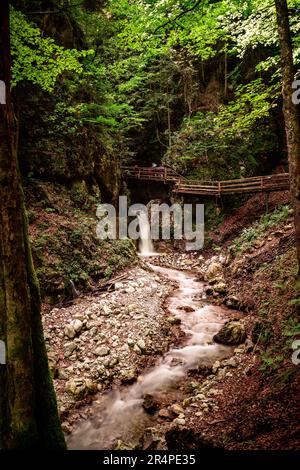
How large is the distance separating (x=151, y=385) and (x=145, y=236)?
1650cm

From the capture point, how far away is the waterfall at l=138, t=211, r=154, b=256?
22747 mm

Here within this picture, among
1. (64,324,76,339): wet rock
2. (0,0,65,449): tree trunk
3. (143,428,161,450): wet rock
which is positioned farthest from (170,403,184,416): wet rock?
(64,324,76,339): wet rock

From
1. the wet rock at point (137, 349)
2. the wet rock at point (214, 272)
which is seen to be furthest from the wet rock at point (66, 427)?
the wet rock at point (214, 272)

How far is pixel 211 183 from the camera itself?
21984mm

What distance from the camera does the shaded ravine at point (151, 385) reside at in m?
6.08

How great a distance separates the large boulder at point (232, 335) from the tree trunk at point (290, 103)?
373cm

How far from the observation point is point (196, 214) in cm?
2184

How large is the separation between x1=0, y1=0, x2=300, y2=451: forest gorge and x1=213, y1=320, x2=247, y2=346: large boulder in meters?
0.04

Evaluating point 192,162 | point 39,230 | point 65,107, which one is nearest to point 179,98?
point 192,162

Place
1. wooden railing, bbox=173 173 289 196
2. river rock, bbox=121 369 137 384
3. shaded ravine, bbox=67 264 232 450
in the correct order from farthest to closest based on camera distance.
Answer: wooden railing, bbox=173 173 289 196 → river rock, bbox=121 369 137 384 → shaded ravine, bbox=67 264 232 450

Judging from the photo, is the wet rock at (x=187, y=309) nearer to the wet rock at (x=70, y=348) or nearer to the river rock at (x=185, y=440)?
the wet rock at (x=70, y=348)

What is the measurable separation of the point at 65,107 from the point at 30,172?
136 inches

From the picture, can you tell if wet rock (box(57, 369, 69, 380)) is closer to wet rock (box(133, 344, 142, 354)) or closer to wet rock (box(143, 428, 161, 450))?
wet rock (box(133, 344, 142, 354))
